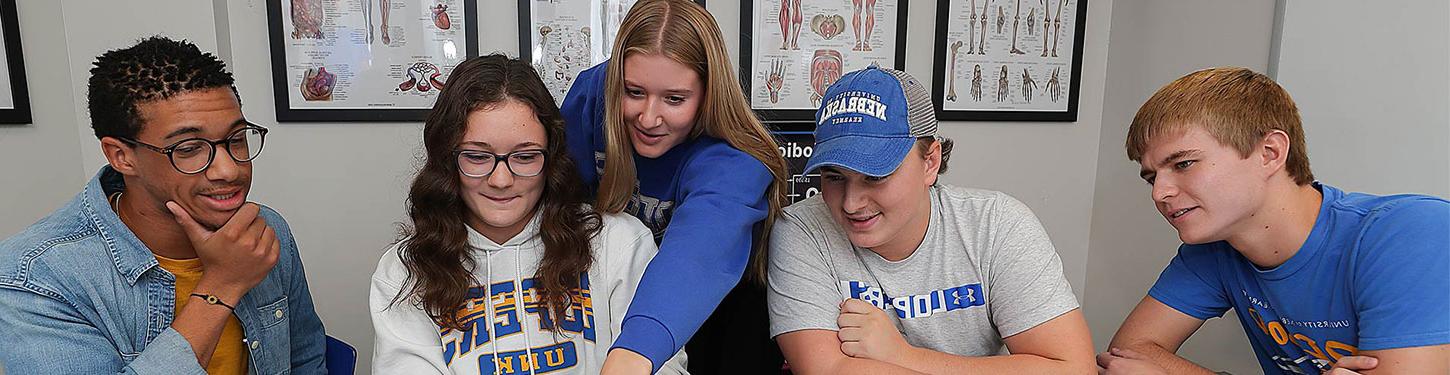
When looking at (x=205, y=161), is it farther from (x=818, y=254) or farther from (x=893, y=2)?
(x=893, y=2)

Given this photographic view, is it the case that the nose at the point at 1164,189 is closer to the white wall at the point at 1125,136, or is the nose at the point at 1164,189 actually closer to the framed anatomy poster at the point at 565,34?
the white wall at the point at 1125,136

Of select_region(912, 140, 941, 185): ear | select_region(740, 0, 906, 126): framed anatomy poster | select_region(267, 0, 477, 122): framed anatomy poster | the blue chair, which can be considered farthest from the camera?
select_region(740, 0, 906, 126): framed anatomy poster

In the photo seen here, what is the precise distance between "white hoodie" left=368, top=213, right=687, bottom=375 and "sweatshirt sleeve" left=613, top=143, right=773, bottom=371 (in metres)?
0.19

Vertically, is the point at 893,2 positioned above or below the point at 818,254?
above

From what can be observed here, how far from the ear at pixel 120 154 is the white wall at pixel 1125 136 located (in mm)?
2585

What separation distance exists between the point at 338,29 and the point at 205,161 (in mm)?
1227

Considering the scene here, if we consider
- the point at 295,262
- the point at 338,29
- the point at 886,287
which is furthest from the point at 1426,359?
the point at 338,29

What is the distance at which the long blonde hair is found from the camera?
5.03ft

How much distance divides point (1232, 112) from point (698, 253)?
917mm

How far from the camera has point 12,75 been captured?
222cm

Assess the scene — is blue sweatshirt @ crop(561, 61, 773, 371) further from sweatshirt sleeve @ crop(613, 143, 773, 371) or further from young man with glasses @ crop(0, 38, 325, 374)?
young man with glasses @ crop(0, 38, 325, 374)

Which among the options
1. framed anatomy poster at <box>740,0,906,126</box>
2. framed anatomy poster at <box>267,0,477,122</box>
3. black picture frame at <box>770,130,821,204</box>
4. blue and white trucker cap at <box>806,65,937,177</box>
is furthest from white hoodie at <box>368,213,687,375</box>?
framed anatomy poster at <box>740,0,906,126</box>

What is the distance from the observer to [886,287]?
151cm

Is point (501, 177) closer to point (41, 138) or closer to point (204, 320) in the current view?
point (204, 320)
